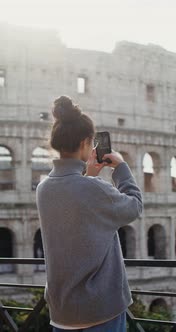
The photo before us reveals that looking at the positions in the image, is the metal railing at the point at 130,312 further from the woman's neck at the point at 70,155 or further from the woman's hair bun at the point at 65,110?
the woman's hair bun at the point at 65,110

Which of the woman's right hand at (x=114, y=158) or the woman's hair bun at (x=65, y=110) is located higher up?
the woman's hair bun at (x=65, y=110)

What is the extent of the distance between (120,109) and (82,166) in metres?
23.5

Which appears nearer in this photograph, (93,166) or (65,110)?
(65,110)

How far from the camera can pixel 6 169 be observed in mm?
24453

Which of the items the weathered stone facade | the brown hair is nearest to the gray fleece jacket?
the brown hair

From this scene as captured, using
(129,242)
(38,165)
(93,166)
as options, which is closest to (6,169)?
(38,165)

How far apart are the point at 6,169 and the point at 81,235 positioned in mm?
22192

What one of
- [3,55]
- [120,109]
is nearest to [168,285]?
[120,109]

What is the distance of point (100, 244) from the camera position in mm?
2523

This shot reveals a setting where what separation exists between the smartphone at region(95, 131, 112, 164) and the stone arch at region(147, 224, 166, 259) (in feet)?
75.5

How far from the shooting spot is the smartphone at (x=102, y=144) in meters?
2.79

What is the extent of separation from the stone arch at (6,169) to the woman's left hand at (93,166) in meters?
20.8

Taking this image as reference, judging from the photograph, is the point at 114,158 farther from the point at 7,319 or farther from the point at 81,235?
the point at 7,319

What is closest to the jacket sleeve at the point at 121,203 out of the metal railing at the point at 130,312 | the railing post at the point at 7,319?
the metal railing at the point at 130,312
